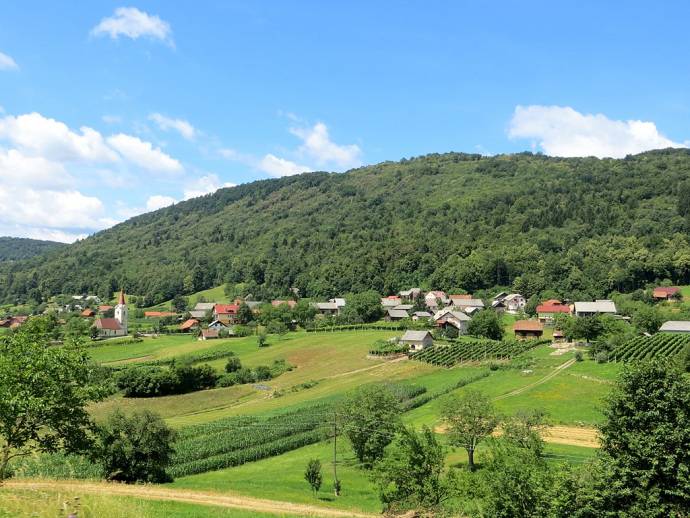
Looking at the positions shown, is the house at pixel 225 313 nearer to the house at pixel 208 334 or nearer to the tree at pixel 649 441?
the house at pixel 208 334

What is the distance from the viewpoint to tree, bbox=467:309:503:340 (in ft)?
335

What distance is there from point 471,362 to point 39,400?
2754 inches

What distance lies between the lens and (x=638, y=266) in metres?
136

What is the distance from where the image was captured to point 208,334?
4870 inches

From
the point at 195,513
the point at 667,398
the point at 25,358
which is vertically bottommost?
the point at 195,513

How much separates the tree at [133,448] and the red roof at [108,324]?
341 ft

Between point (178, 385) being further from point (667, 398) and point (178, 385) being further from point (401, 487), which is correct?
point (667, 398)

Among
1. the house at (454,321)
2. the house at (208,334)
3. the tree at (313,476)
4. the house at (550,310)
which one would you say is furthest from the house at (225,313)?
the tree at (313,476)

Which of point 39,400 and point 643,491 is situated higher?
point 39,400

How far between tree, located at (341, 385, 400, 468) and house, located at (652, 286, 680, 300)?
4205 inches

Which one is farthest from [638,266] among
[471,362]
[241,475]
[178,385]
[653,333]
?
[241,475]

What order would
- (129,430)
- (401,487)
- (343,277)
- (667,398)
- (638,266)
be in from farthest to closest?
(343,277) → (638,266) → (129,430) → (401,487) → (667,398)

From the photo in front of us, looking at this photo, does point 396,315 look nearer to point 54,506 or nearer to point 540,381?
point 540,381

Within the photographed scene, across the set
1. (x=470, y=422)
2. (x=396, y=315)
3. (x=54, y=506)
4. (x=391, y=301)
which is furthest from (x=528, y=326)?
(x=54, y=506)
